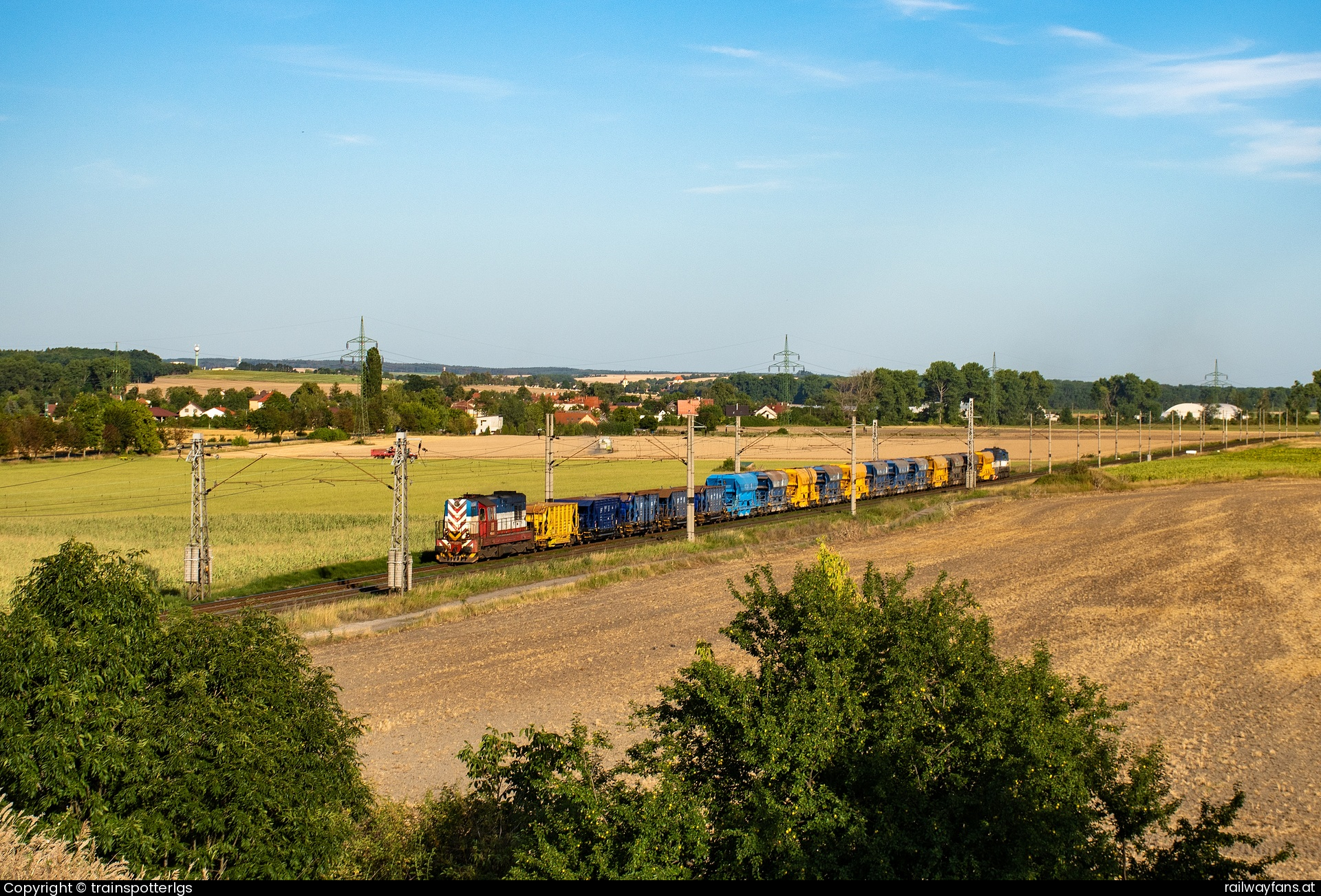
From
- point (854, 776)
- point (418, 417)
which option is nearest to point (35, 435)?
point (418, 417)

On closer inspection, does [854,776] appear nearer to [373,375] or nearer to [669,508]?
[669,508]

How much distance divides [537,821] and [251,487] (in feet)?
274

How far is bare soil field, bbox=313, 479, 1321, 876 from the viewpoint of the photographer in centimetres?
1955

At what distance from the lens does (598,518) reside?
51.8m

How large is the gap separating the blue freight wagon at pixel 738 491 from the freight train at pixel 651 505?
0.18 feet

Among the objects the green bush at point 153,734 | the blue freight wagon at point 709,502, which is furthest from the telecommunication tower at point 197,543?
the blue freight wagon at point 709,502

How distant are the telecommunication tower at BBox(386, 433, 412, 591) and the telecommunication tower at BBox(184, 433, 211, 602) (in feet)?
22.4

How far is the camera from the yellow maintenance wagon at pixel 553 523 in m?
48.2

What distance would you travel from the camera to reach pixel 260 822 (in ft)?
35.9

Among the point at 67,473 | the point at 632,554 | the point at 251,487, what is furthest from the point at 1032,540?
the point at 67,473

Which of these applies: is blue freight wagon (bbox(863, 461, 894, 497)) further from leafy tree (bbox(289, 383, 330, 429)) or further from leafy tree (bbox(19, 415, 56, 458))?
leafy tree (bbox(19, 415, 56, 458))

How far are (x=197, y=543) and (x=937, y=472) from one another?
64.1 metres

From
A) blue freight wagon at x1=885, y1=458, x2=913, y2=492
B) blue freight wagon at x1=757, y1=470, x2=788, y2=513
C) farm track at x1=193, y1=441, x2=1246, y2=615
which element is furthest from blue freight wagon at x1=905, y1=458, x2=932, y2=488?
farm track at x1=193, y1=441, x2=1246, y2=615

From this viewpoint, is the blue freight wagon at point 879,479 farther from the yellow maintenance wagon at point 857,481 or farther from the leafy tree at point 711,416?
the leafy tree at point 711,416
